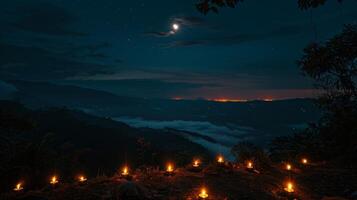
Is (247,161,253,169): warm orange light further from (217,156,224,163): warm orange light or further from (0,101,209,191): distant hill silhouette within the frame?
(0,101,209,191): distant hill silhouette

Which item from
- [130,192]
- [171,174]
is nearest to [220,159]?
[171,174]

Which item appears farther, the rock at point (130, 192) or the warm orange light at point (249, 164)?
the warm orange light at point (249, 164)

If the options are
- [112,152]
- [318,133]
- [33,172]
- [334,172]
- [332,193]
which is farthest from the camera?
[112,152]

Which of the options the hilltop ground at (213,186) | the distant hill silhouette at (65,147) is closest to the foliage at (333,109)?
the hilltop ground at (213,186)

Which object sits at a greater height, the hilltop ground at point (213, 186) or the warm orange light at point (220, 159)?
the warm orange light at point (220, 159)

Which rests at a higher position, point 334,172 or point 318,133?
point 318,133

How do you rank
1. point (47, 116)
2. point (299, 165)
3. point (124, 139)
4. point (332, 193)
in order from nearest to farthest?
point (332, 193)
point (299, 165)
point (124, 139)
point (47, 116)

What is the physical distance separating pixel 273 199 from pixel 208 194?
4.70 ft

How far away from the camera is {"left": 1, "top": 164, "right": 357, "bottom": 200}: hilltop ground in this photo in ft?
17.0

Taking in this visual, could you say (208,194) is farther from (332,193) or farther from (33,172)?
(33,172)

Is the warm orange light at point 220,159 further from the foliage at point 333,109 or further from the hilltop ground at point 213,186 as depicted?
the foliage at point 333,109

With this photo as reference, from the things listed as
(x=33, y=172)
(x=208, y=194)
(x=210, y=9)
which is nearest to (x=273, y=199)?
(x=208, y=194)

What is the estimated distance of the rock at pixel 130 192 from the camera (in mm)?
4805

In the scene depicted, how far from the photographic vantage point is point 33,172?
18422 millimetres
